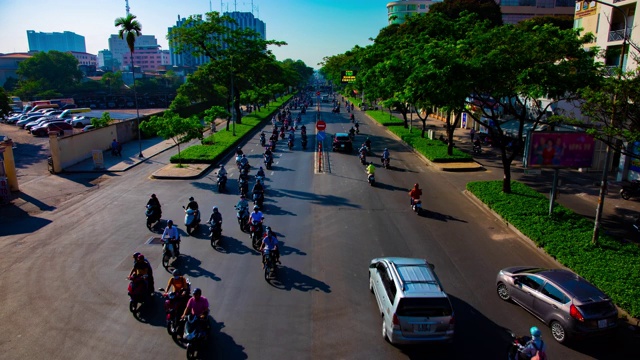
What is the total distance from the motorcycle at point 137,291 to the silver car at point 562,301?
959cm

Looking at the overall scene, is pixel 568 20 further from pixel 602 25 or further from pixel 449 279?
pixel 449 279

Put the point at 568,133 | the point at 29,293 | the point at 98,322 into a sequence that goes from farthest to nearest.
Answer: the point at 568,133
the point at 29,293
the point at 98,322

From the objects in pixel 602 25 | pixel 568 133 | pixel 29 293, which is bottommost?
pixel 29 293

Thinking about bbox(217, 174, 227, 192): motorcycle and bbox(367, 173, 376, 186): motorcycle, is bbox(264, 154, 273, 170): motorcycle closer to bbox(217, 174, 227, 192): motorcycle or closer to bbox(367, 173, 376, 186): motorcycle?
bbox(217, 174, 227, 192): motorcycle

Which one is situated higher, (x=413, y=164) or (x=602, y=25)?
(x=602, y=25)

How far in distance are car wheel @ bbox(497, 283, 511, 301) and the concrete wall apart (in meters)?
27.1

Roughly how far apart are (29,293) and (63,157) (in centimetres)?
1932

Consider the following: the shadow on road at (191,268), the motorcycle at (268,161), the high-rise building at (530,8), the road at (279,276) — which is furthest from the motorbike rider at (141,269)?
the high-rise building at (530,8)

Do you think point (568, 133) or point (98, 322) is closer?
point (98, 322)

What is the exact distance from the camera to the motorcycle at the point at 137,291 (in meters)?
11.4

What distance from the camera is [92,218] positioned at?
19.4 metres

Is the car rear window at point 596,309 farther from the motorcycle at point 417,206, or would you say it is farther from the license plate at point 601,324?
the motorcycle at point 417,206

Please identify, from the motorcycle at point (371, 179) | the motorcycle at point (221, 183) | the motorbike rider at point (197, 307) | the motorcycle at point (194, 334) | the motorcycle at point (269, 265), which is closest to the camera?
the motorcycle at point (194, 334)

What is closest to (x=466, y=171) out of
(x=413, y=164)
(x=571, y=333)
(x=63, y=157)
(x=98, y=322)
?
(x=413, y=164)
